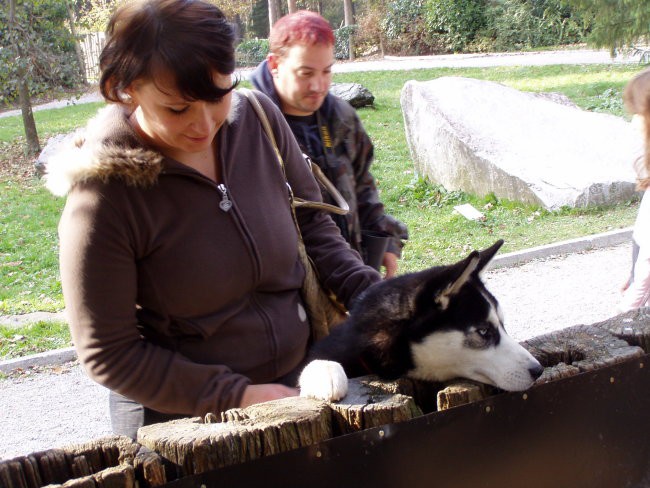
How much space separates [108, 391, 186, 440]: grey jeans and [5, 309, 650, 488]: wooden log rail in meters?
0.53

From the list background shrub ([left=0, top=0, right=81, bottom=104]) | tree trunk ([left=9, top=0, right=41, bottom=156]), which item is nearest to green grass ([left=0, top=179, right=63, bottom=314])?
tree trunk ([left=9, top=0, right=41, bottom=156])

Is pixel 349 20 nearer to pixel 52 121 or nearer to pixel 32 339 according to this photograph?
pixel 52 121

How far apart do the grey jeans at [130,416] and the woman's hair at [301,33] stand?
6.70 feet

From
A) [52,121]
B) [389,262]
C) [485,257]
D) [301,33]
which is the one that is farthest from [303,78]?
[52,121]

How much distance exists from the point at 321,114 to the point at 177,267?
6.27ft

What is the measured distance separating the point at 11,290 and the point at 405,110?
631 centimetres

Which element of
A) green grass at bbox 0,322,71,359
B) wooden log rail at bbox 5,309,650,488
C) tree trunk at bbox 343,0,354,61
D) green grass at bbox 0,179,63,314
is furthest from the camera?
tree trunk at bbox 343,0,354,61

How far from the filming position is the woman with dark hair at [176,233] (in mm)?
2039

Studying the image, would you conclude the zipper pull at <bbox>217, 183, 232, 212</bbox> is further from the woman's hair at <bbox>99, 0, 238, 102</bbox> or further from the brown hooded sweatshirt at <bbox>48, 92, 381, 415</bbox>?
the woman's hair at <bbox>99, 0, 238, 102</bbox>

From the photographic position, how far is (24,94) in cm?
1470

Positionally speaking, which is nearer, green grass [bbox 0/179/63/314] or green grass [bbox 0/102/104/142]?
green grass [bbox 0/179/63/314]

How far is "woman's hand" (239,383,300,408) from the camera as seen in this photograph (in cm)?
220

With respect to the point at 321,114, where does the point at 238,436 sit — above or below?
below

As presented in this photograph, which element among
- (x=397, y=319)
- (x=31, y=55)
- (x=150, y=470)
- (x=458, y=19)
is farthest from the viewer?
(x=458, y=19)
